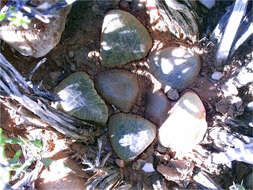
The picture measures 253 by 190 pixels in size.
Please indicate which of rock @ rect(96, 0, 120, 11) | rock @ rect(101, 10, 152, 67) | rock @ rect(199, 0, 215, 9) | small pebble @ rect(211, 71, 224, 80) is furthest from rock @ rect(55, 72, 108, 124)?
rock @ rect(199, 0, 215, 9)

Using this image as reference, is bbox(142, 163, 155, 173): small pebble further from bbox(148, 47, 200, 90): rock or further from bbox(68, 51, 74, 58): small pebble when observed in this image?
bbox(68, 51, 74, 58): small pebble

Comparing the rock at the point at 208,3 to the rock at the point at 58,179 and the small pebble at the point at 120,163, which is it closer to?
the small pebble at the point at 120,163

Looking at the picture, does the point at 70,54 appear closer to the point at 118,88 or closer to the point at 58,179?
the point at 118,88

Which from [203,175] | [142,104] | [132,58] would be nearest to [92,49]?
[132,58]

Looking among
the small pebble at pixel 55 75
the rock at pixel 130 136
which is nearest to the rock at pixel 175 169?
the rock at pixel 130 136

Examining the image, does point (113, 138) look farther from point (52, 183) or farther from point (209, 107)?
point (209, 107)
